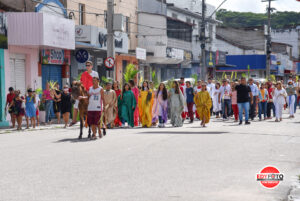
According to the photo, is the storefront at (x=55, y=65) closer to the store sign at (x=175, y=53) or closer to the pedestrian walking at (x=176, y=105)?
the pedestrian walking at (x=176, y=105)

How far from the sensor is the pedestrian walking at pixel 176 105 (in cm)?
2102

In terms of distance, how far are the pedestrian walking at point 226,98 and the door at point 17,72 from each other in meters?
9.30

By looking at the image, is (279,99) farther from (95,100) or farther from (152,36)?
(152,36)

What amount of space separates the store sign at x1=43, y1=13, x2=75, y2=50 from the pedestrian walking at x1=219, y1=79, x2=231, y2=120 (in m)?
7.54

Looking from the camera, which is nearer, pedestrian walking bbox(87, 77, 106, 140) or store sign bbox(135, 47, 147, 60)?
pedestrian walking bbox(87, 77, 106, 140)

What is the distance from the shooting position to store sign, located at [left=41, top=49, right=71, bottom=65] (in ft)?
90.9

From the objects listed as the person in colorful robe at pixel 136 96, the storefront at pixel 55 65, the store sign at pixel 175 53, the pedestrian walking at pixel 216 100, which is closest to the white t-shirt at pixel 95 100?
the person in colorful robe at pixel 136 96

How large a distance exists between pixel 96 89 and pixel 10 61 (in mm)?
11262

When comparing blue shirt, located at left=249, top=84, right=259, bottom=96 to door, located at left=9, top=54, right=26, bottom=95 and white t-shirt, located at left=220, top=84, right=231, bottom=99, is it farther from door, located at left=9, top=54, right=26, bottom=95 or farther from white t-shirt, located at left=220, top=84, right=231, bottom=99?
door, located at left=9, top=54, right=26, bottom=95

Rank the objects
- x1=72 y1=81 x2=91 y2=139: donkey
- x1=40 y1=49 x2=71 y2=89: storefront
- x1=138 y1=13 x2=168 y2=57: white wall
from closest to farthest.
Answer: x1=72 y1=81 x2=91 y2=139: donkey < x1=40 y1=49 x2=71 y2=89: storefront < x1=138 y1=13 x2=168 y2=57: white wall

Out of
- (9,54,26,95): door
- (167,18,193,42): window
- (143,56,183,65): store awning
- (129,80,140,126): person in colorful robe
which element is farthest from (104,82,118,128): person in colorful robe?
(167,18,193,42): window

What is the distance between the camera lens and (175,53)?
153 feet

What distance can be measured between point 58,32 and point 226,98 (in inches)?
327

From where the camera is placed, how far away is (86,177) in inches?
340
